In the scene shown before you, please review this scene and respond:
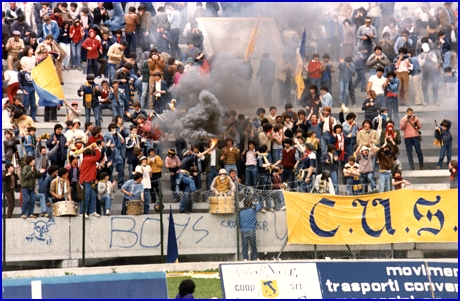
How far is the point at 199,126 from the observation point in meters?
25.9

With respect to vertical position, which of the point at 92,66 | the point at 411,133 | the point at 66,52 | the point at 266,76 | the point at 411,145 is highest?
the point at 66,52

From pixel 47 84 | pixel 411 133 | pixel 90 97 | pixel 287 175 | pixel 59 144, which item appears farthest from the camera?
pixel 47 84

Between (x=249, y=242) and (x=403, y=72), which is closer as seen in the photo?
(x=249, y=242)

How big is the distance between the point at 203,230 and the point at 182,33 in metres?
9.50

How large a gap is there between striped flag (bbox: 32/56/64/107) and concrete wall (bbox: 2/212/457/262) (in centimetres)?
515

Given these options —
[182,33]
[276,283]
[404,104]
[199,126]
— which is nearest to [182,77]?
[199,126]

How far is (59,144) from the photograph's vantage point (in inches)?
913

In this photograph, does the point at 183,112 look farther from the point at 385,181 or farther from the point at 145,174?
the point at 385,181

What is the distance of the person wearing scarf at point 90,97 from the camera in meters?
25.5

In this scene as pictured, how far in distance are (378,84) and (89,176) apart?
8.68 meters

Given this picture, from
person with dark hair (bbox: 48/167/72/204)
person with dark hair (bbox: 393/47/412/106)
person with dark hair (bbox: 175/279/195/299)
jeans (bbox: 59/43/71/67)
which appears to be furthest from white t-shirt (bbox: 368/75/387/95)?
person with dark hair (bbox: 175/279/195/299)

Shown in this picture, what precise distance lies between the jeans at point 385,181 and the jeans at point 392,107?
4.17m

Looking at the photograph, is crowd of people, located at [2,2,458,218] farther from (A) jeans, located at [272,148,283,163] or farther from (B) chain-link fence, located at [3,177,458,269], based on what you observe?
(B) chain-link fence, located at [3,177,458,269]

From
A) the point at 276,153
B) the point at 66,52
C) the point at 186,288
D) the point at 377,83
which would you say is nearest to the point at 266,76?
the point at 377,83
